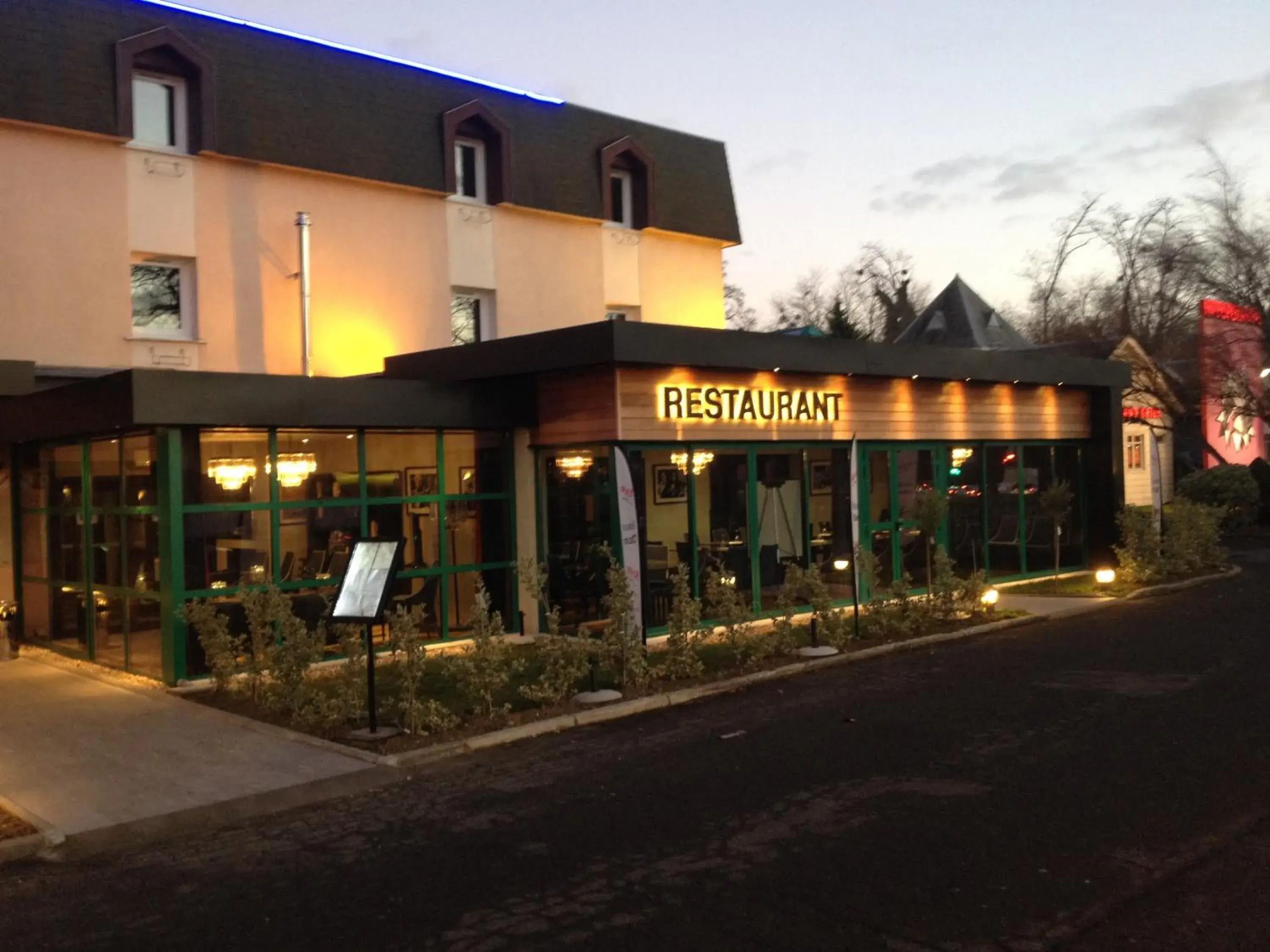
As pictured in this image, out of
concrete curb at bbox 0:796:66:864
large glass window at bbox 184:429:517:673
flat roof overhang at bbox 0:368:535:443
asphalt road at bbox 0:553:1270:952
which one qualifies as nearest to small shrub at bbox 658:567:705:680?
asphalt road at bbox 0:553:1270:952

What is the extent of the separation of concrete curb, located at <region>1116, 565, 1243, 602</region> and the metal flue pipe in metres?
12.7

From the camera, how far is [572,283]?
68.4 ft

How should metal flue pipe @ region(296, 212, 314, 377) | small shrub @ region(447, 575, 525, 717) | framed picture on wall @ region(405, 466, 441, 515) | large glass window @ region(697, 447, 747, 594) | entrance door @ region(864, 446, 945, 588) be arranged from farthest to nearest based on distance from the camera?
entrance door @ region(864, 446, 945, 588) < metal flue pipe @ region(296, 212, 314, 377) < large glass window @ region(697, 447, 747, 594) < framed picture on wall @ region(405, 466, 441, 515) < small shrub @ region(447, 575, 525, 717)

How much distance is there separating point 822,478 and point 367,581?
8.85 m

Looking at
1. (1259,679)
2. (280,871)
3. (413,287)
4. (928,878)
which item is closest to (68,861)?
(280,871)

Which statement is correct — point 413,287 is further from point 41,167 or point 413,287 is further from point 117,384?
point 117,384

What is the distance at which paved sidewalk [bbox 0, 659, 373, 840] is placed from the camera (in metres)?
7.97

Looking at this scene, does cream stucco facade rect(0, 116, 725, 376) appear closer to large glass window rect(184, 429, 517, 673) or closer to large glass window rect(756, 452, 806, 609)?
large glass window rect(184, 429, 517, 673)

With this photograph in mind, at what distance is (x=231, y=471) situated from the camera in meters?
12.7

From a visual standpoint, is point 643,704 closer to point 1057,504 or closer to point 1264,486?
point 1057,504

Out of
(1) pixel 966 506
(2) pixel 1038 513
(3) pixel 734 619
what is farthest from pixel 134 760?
(2) pixel 1038 513

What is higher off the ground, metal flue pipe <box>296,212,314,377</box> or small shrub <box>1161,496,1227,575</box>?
metal flue pipe <box>296,212,314,377</box>

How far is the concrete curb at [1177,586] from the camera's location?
18.7 meters

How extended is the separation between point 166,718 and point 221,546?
7.52 feet
